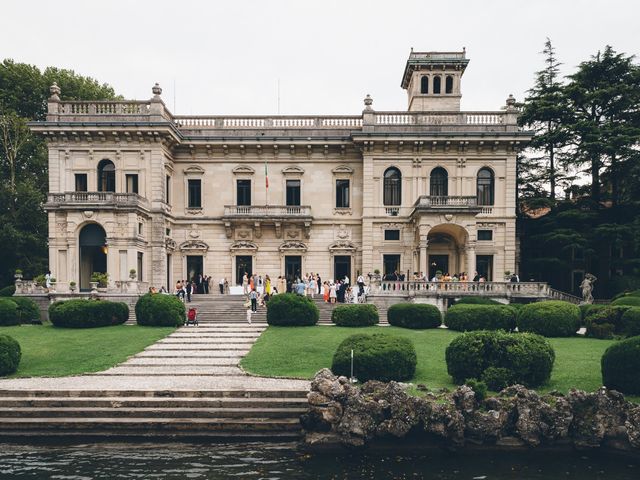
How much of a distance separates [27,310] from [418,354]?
20.6 metres

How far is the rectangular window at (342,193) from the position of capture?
1454 inches

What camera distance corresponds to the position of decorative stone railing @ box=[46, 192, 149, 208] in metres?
30.9

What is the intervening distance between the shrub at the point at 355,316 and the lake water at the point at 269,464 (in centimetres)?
1190

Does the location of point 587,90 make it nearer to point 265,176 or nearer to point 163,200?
point 265,176

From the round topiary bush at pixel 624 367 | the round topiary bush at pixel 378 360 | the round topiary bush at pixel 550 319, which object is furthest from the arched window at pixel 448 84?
the round topiary bush at pixel 624 367

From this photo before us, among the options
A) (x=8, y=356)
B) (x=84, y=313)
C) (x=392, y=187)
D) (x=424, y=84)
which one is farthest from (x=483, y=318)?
(x=424, y=84)

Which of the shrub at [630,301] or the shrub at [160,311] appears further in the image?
the shrub at [160,311]

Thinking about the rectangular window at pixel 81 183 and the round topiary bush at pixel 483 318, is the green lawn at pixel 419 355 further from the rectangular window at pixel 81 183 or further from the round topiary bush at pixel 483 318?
the rectangular window at pixel 81 183

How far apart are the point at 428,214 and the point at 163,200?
19.0 metres

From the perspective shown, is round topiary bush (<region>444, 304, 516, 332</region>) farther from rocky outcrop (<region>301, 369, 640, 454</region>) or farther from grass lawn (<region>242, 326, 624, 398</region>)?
rocky outcrop (<region>301, 369, 640, 454</region>)

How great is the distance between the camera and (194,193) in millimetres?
37000

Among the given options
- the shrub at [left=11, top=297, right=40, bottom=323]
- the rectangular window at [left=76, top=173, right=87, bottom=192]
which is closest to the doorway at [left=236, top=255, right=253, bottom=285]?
the rectangular window at [left=76, top=173, right=87, bottom=192]

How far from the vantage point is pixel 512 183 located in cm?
3566

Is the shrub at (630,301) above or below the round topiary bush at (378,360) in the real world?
above
